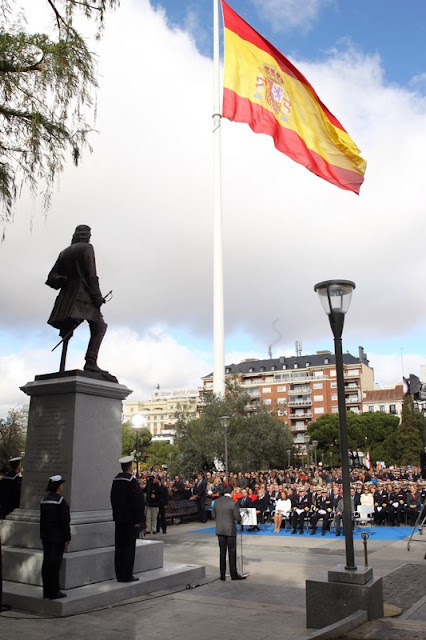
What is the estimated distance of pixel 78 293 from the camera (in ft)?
32.0

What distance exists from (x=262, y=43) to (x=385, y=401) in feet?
336

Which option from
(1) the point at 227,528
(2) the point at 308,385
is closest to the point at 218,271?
(1) the point at 227,528

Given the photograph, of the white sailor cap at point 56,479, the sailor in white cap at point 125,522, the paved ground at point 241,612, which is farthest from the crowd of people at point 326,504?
the white sailor cap at point 56,479

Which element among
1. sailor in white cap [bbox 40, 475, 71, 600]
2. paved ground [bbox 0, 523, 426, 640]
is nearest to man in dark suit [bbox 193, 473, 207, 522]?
paved ground [bbox 0, 523, 426, 640]

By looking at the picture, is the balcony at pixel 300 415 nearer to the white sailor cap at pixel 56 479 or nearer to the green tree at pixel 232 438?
the green tree at pixel 232 438

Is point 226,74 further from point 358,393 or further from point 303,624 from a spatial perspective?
point 358,393

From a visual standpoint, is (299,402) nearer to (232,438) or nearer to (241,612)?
(232,438)

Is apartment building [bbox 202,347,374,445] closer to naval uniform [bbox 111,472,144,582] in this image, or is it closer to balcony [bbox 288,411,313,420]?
balcony [bbox 288,411,313,420]

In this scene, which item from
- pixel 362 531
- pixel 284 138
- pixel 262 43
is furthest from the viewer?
pixel 262 43

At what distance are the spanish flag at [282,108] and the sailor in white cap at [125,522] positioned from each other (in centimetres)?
1284

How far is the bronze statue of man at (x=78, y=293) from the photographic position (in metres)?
9.72

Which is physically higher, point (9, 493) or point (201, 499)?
point (9, 493)

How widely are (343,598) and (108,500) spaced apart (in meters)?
4.01

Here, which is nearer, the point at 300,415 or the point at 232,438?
the point at 232,438
